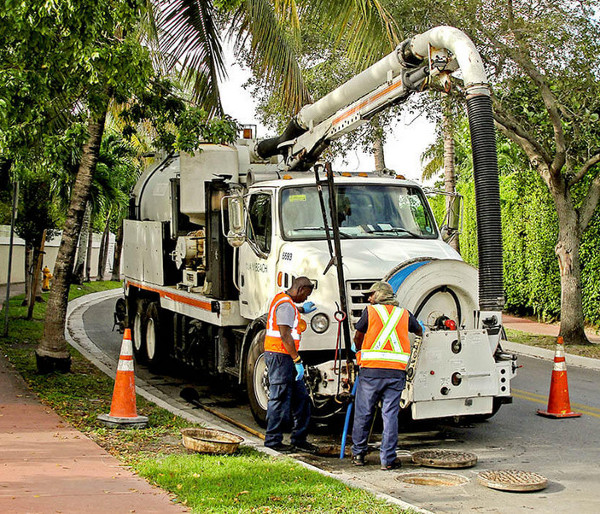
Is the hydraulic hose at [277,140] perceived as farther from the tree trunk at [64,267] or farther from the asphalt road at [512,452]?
the asphalt road at [512,452]

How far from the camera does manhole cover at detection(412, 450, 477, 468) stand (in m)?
8.52

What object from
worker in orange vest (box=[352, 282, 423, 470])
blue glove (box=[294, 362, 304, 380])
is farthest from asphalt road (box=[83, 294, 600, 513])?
blue glove (box=[294, 362, 304, 380])

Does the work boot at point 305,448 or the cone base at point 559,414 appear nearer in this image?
the work boot at point 305,448

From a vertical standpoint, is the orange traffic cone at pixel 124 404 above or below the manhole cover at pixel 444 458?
above

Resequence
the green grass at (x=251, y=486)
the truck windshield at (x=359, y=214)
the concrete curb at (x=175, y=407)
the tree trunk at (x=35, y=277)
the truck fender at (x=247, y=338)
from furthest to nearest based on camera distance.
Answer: the tree trunk at (x=35, y=277) → the truck windshield at (x=359, y=214) → the truck fender at (x=247, y=338) → the concrete curb at (x=175, y=407) → the green grass at (x=251, y=486)

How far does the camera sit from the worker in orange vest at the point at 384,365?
841 centimetres

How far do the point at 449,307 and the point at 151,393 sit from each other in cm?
520

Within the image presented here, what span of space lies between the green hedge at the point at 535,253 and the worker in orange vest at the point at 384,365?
45.4ft

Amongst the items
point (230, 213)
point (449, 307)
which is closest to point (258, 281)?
point (230, 213)

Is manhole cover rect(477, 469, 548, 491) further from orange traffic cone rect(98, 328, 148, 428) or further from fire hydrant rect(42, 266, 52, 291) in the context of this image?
fire hydrant rect(42, 266, 52, 291)

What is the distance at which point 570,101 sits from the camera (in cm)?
1845

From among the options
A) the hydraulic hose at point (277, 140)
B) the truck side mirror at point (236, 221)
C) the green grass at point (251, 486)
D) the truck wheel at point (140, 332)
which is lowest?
the green grass at point (251, 486)

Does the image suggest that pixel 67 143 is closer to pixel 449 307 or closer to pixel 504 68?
pixel 449 307

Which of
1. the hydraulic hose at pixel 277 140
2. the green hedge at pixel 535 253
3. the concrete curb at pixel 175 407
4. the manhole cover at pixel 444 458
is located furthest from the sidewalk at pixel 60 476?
the green hedge at pixel 535 253
